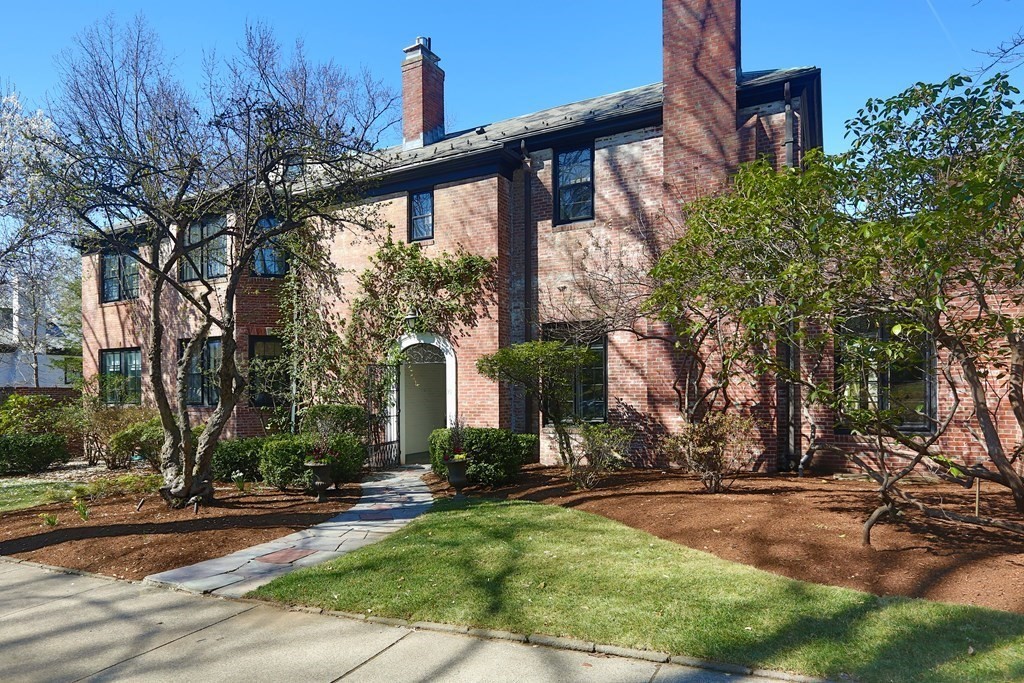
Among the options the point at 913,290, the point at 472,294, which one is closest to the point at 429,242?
the point at 472,294

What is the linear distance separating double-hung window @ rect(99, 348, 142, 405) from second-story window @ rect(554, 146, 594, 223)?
42.4ft

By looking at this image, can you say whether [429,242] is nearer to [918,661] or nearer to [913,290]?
[913,290]

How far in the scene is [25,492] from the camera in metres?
11.3

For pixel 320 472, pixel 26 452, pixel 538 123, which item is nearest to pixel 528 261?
pixel 538 123

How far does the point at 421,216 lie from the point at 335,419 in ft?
15.5

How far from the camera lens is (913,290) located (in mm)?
5770

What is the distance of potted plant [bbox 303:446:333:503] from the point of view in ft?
30.9

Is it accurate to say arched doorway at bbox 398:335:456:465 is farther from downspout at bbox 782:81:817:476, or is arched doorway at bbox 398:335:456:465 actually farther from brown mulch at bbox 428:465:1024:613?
downspout at bbox 782:81:817:476

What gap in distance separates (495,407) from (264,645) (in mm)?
8173

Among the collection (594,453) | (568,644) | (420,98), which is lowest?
(568,644)

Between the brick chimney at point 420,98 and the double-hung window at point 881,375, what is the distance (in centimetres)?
1135

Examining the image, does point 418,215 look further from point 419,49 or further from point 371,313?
point 419,49

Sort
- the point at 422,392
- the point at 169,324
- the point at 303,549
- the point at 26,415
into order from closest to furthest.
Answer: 1. the point at 303,549
2. the point at 422,392
3. the point at 26,415
4. the point at 169,324

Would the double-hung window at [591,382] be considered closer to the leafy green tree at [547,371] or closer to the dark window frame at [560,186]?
the leafy green tree at [547,371]
